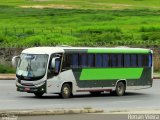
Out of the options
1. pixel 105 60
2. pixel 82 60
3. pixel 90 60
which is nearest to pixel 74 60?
pixel 82 60

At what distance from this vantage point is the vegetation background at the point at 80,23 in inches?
2462

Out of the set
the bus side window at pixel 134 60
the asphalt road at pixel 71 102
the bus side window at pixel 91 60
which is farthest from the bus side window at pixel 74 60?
the bus side window at pixel 134 60

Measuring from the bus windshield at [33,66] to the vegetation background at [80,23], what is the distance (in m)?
22.1

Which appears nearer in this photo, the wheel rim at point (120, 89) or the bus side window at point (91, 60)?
the bus side window at point (91, 60)

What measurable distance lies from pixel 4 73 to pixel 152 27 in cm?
3259

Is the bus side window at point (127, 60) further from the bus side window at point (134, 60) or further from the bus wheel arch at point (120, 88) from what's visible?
the bus wheel arch at point (120, 88)

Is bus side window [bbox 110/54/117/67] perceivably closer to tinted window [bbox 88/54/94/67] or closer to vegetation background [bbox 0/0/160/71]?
tinted window [bbox 88/54/94/67]

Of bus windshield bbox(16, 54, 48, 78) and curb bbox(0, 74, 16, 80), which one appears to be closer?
bus windshield bbox(16, 54, 48, 78)

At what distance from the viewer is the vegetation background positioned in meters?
62.5

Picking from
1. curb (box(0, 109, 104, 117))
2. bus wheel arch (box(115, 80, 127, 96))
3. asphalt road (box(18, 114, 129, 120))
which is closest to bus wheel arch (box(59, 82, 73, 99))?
bus wheel arch (box(115, 80, 127, 96))

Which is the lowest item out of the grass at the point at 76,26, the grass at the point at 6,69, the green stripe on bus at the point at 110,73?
the grass at the point at 6,69

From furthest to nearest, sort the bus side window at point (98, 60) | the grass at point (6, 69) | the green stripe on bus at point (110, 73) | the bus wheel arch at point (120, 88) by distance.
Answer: the grass at point (6, 69), the bus wheel arch at point (120, 88), the bus side window at point (98, 60), the green stripe on bus at point (110, 73)

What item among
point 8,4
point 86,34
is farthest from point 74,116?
point 8,4

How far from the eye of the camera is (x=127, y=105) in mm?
26047
